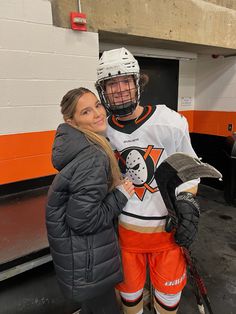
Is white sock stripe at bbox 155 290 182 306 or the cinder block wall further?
the cinder block wall

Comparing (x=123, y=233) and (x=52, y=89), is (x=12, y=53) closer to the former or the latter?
(x=52, y=89)

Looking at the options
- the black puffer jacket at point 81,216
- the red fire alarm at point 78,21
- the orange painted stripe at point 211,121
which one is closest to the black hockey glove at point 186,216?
the black puffer jacket at point 81,216

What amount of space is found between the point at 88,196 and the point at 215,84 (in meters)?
3.20

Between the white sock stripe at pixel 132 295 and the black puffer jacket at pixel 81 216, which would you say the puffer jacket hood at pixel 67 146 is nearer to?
the black puffer jacket at pixel 81 216

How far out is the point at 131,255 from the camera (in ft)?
3.94

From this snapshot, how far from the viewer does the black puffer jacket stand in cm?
91

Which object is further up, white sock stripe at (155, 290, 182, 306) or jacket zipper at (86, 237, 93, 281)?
jacket zipper at (86, 237, 93, 281)

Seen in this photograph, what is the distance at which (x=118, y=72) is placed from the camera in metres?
1.00

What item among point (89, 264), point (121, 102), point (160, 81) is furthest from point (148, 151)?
point (160, 81)

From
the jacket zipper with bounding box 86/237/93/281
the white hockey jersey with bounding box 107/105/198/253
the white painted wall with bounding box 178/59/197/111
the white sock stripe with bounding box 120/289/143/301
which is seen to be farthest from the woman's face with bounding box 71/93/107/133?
the white painted wall with bounding box 178/59/197/111

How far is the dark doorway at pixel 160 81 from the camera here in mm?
3172

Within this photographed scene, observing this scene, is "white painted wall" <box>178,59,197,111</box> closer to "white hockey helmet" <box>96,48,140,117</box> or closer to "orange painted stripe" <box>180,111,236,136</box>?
"orange painted stripe" <box>180,111,236,136</box>

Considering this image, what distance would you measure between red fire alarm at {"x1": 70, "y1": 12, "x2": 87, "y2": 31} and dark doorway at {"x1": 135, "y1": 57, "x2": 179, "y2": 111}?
1.34 meters

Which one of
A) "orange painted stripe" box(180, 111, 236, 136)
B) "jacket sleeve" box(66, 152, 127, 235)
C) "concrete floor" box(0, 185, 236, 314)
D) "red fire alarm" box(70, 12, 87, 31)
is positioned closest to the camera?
"jacket sleeve" box(66, 152, 127, 235)
